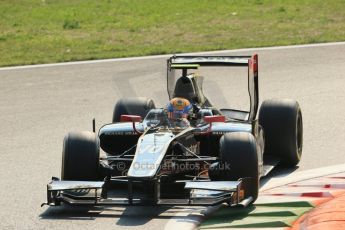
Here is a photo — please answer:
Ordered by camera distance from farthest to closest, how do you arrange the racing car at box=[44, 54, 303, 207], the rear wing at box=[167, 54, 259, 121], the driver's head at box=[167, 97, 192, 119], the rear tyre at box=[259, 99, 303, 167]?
the rear tyre at box=[259, 99, 303, 167] → the rear wing at box=[167, 54, 259, 121] → the driver's head at box=[167, 97, 192, 119] → the racing car at box=[44, 54, 303, 207]

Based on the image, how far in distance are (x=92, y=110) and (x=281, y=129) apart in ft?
15.3

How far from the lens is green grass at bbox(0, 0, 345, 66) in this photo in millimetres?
21562

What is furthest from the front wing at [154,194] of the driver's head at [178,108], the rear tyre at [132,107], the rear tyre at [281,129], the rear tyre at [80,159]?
the rear tyre at [132,107]

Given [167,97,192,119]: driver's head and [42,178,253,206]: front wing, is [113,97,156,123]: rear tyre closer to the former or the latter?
[167,97,192,119]: driver's head

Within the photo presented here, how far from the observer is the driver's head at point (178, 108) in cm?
1125

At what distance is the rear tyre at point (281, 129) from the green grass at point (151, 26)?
8.79m

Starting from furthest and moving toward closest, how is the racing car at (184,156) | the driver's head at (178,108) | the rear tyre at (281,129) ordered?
the rear tyre at (281,129) → the driver's head at (178,108) → the racing car at (184,156)

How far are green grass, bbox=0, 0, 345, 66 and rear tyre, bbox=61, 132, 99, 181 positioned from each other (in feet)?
32.9

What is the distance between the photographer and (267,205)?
10117 mm

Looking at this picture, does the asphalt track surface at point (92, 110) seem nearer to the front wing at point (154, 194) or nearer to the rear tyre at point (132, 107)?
the front wing at point (154, 194)

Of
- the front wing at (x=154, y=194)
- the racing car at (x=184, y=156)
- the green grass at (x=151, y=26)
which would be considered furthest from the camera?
the green grass at (x=151, y=26)

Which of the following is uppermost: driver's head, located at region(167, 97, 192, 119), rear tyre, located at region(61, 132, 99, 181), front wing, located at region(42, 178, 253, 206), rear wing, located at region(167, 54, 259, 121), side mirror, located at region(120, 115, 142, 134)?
rear wing, located at region(167, 54, 259, 121)

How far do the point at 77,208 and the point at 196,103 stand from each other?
7.81 ft

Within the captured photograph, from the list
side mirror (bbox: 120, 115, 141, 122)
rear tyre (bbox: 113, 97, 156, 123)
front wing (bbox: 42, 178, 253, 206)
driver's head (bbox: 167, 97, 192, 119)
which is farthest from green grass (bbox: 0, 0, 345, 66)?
front wing (bbox: 42, 178, 253, 206)
